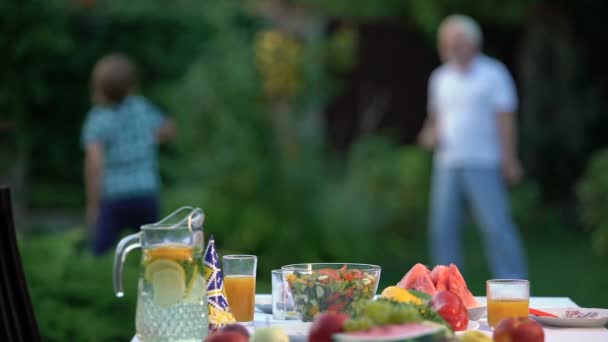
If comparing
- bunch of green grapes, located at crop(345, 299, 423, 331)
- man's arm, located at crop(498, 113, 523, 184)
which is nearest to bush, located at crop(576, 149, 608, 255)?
man's arm, located at crop(498, 113, 523, 184)

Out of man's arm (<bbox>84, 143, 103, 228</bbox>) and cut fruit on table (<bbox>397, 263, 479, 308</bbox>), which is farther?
man's arm (<bbox>84, 143, 103, 228</bbox>)

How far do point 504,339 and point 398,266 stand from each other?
6.42 meters

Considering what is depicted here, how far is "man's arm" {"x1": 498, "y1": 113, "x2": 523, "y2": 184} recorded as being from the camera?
6.42m

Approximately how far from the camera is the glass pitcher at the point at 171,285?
2.09 metres

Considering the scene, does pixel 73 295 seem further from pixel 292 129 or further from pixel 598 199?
pixel 598 199

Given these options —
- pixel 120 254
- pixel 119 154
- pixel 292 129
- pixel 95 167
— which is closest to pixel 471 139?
pixel 119 154

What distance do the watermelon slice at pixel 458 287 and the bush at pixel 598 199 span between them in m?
7.18

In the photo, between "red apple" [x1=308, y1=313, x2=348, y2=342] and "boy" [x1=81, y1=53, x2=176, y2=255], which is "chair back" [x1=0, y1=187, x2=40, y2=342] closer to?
"red apple" [x1=308, y1=313, x2=348, y2=342]

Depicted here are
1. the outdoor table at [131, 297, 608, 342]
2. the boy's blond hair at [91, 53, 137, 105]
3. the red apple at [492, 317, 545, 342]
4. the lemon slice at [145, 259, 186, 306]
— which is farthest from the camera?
the boy's blond hair at [91, 53, 137, 105]

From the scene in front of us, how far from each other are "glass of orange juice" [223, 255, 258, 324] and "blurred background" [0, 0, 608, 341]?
2185 millimetres

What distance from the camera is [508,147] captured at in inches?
257

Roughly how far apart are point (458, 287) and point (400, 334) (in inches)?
29.4

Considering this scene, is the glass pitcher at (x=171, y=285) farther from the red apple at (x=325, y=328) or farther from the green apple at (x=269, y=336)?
the red apple at (x=325, y=328)

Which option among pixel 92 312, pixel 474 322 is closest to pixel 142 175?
pixel 92 312
